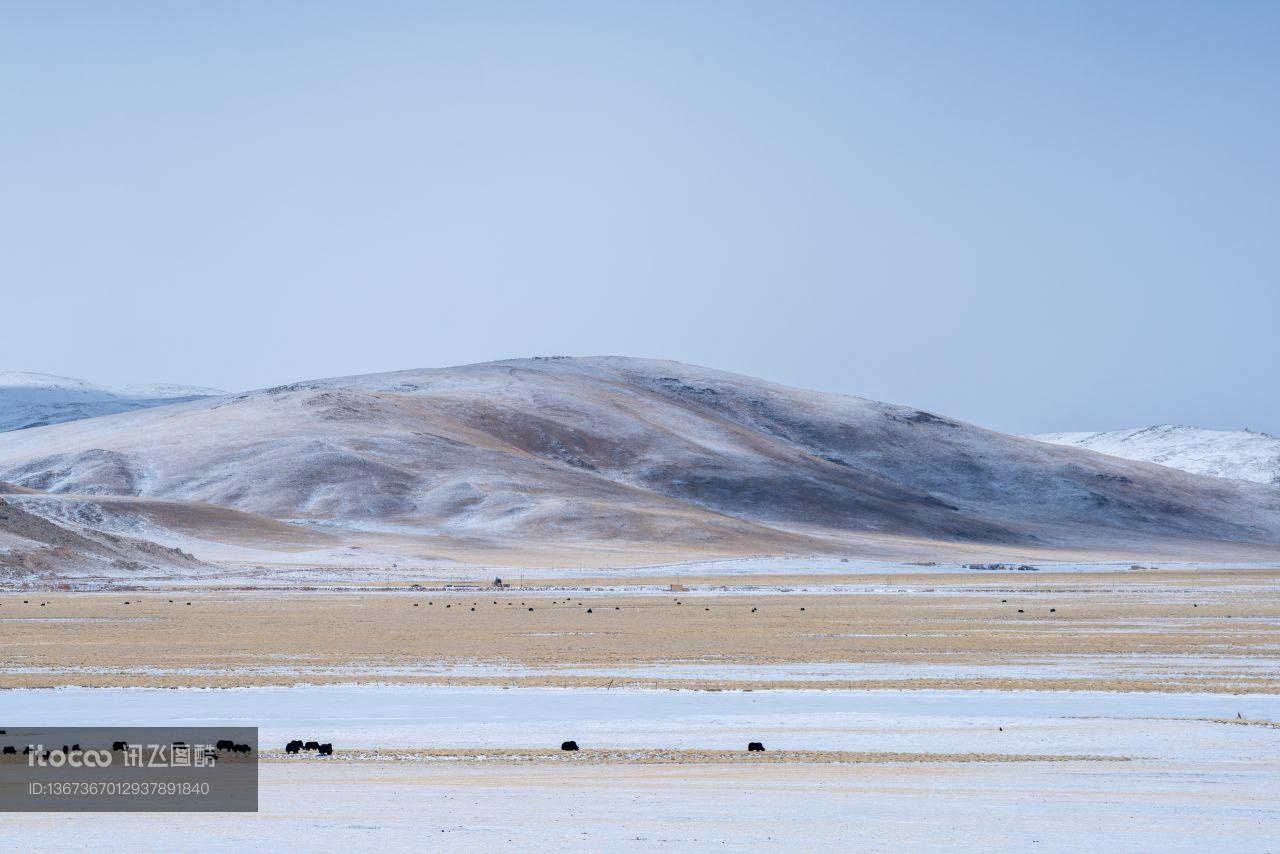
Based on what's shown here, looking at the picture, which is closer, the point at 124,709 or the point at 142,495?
the point at 124,709

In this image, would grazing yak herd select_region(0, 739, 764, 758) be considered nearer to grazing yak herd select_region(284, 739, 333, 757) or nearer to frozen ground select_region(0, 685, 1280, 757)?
grazing yak herd select_region(284, 739, 333, 757)

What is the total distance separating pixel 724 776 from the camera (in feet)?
52.3

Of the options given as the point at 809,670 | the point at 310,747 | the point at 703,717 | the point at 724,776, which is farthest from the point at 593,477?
the point at 724,776

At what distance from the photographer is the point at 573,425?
169875 millimetres

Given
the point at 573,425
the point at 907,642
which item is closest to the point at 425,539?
the point at 573,425

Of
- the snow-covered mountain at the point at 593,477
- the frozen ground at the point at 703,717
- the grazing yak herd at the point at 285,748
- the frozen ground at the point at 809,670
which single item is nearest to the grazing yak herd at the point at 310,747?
the grazing yak herd at the point at 285,748

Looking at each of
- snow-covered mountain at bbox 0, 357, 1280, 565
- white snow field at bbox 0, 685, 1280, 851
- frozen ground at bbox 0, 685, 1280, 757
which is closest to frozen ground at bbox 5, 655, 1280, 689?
frozen ground at bbox 0, 685, 1280, 757

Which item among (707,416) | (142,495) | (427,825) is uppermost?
(707,416)

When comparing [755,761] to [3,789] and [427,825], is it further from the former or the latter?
[3,789]

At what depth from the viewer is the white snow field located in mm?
12680

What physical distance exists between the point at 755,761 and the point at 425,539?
4017 inches

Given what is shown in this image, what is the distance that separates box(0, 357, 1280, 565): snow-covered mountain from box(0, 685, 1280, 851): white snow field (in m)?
81.3

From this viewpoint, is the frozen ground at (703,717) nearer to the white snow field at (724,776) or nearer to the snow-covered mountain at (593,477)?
the white snow field at (724,776)

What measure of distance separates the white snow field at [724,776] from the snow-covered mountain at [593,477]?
81.3 metres
